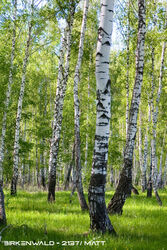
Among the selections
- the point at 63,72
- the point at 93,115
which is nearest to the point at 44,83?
the point at 93,115

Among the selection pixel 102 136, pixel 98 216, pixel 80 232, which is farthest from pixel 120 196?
pixel 102 136

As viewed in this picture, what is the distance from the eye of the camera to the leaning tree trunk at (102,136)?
4652 mm

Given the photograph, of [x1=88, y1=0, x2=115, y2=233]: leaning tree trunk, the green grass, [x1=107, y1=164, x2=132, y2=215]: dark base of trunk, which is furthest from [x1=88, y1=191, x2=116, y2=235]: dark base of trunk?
[x1=107, y1=164, x2=132, y2=215]: dark base of trunk

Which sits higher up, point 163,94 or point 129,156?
point 163,94

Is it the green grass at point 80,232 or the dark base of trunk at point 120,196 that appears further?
the dark base of trunk at point 120,196

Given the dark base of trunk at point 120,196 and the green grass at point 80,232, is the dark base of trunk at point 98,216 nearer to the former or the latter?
the green grass at point 80,232

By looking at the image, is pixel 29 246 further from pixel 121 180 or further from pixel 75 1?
pixel 75 1

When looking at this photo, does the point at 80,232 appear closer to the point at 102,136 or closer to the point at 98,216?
the point at 98,216

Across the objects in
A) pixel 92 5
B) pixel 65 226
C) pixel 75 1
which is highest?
pixel 92 5

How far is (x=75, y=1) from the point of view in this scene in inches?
386

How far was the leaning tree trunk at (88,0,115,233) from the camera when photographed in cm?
465

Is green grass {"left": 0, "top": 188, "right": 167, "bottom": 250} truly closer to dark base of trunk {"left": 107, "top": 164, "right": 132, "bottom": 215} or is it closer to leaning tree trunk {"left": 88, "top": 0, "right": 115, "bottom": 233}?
leaning tree trunk {"left": 88, "top": 0, "right": 115, "bottom": 233}

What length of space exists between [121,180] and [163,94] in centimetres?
1871

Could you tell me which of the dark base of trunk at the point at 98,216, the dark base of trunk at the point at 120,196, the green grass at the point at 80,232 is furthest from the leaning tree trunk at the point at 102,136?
the dark base of trunk at the point at 120,196
